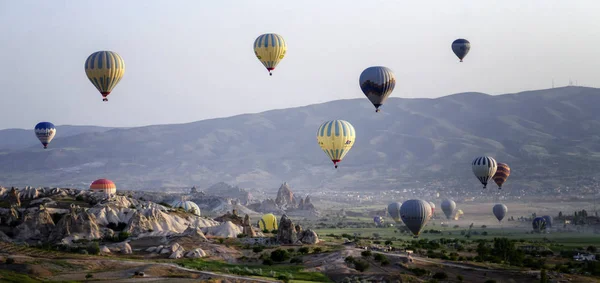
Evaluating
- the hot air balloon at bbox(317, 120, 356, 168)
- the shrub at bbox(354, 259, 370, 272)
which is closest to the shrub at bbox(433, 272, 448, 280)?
the shrub at bbox(354, 259, 370, 272)

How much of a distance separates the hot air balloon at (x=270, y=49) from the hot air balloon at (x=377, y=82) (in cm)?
1069

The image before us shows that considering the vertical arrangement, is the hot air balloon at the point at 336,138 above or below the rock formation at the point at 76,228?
above

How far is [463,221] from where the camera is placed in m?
181

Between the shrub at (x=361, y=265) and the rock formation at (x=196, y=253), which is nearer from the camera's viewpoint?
the shrub at (x=361, y=265)

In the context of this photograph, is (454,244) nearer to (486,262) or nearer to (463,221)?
(486,262)

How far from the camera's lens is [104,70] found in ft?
349

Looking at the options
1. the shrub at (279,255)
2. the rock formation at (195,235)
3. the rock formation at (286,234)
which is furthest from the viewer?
the rock formation at (286,234)

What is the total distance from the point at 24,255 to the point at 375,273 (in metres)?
27.8

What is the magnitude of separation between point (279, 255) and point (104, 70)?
36840 mm

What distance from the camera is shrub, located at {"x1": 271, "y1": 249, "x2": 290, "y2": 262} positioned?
81.4 metres

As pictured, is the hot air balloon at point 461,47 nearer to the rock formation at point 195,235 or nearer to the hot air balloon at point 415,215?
the hot air balloon at point 415,215

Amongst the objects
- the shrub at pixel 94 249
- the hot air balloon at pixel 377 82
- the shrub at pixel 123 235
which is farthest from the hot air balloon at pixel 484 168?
the shrub at pixel 94 249

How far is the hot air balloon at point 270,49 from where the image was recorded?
114 m

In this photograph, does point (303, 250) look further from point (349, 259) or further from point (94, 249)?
point (94, 249)
